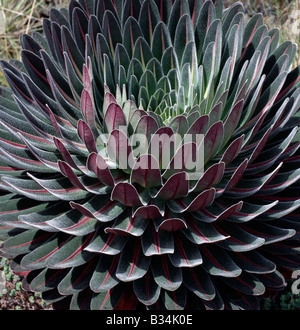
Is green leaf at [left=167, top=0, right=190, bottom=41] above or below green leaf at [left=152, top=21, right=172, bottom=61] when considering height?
above

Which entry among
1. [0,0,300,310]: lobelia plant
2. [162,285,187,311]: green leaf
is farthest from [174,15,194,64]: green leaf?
[162,285,187,311]: green leaf

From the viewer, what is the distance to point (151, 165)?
1.27 meters

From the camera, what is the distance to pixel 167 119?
164 cm

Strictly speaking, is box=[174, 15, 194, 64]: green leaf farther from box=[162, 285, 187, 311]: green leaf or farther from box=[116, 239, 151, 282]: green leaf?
box=[162, 285, 187, 311]: green leaf

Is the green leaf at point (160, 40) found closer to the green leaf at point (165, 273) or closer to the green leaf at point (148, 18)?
the green leaf at point (148, 18)

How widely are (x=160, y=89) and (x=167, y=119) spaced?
121 millimetres

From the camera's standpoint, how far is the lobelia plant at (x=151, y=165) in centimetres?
131

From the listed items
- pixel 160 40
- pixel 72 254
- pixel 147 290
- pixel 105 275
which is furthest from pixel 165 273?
pixel 160 40

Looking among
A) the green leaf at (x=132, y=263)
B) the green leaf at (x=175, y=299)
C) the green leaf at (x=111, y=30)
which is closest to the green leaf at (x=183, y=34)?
the green leaf at (x=111, y=30)

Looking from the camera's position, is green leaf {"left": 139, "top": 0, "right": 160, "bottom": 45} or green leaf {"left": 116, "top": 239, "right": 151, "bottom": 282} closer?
green leaf {"left": 116, "top": 239, "right": 151, "bottom": 282}

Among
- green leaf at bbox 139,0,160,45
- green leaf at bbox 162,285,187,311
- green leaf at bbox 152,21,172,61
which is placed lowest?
green leaf at bbox 162,285,187,311

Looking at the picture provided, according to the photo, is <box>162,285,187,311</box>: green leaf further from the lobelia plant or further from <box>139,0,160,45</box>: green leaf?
<box>139,0,160,45</box>: green leaf

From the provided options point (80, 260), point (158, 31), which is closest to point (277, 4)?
point (158, 31)

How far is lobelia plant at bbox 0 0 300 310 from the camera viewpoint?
1314mm
